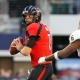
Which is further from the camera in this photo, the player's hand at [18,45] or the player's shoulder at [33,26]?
the player's hand at [18,45]

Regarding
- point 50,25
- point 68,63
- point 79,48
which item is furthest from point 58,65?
point 79,48

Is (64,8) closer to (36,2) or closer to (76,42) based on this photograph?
(36,2)

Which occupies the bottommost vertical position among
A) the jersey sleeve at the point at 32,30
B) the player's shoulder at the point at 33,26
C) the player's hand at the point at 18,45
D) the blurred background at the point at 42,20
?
the blurred background at the point at 42,20

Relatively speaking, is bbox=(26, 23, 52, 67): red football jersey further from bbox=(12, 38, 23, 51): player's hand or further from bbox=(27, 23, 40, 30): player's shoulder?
bbox=(12, 38, 23, 51): player's hand

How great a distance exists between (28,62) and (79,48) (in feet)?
37.4

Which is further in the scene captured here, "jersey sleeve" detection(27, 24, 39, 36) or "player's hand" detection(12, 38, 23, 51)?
"player's hand" detection(12, 38, 23, 51)

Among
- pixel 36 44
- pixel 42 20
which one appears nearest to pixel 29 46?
pixel 36 44

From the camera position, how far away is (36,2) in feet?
58.3

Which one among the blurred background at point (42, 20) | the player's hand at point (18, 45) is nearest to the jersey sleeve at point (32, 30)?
the player's hand at point (18, 45)

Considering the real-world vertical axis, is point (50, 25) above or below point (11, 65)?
above

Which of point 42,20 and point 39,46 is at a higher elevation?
point 39,46

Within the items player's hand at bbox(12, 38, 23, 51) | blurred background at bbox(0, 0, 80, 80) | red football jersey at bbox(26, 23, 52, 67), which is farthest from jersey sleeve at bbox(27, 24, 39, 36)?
blurred background at bbox(0, 0, 80, 80)

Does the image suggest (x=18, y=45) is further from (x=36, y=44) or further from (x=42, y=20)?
(x=42, y=20)

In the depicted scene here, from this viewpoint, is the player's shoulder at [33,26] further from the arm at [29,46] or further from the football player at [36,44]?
the arm at [29,46]
